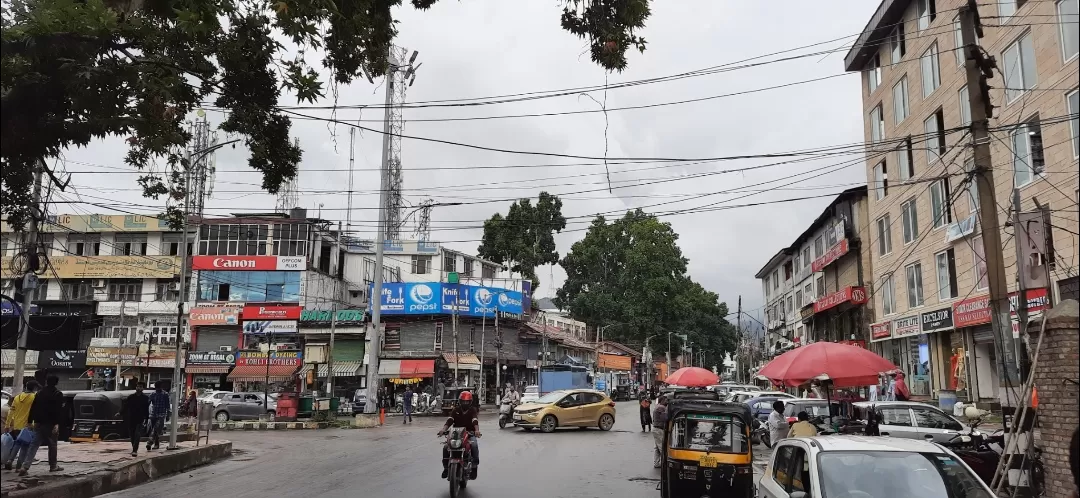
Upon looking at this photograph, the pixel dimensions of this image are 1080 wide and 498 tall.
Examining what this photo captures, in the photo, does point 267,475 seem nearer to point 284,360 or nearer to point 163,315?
point 284,360

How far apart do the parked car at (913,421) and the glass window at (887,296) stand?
1871 centimetres

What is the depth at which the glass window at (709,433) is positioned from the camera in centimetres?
1032

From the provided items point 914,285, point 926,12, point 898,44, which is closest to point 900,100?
point 898,44

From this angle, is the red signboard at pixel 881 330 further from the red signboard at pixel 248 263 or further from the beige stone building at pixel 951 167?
the red signboard at pixel 248 263

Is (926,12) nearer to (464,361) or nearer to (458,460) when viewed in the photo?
(458,460)

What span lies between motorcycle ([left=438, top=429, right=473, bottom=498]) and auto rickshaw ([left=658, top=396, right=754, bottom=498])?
3.17 metres

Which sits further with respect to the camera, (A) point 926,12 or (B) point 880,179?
(B) point 880,179

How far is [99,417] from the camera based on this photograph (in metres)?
19.4

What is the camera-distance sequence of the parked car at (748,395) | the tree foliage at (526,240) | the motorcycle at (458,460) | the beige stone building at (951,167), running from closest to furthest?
1. the motorcycle at (458,460)
2. the beige stone building at (951,167)
3. the parked car at (748,395)
4. the tree foliage at (526,240)

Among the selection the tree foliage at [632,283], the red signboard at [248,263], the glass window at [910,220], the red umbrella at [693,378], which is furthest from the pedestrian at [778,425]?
the tree foliage at [632,283]

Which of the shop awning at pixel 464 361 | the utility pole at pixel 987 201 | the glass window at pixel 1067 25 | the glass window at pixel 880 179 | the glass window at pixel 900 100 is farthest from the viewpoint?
the shop awning at pixel 464 361

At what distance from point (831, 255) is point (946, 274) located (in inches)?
537

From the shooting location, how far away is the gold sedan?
85.6 feet

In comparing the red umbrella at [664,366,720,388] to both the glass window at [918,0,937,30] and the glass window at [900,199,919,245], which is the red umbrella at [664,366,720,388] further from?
the glass window at [918,0,937,30]
